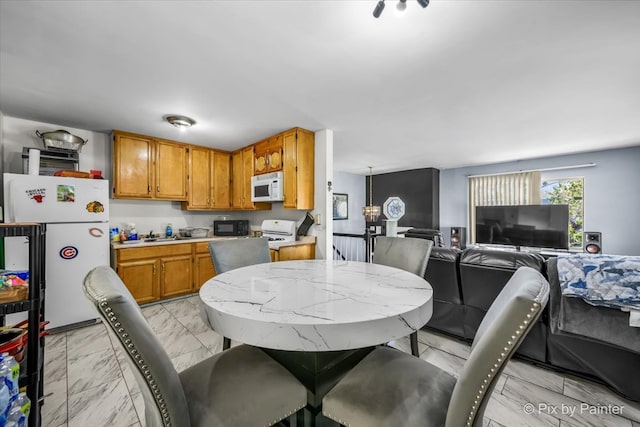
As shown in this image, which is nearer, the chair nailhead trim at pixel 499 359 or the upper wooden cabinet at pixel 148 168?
the chair nailhead trim at pixel 499 359

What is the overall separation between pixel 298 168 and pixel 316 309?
2428 millimetres

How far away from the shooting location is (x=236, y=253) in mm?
2117

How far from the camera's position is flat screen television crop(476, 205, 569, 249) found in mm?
4488

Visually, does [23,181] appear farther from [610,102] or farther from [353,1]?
[610,102]

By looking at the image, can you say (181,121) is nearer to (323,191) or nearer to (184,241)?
(184,241)

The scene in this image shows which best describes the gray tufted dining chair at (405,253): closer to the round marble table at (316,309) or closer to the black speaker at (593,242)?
the round marble table at (316,309)

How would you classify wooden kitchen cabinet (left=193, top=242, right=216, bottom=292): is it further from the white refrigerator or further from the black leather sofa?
the black leather sofa

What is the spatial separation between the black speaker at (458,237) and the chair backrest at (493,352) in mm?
5276

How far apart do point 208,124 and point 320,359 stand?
2895 mm

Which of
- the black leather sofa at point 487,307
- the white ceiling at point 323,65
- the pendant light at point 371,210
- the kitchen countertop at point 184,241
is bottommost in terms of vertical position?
the black leather sofa at point 487,307

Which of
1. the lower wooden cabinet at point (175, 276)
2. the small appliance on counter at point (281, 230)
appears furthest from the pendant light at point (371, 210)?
the lower wooden cabinet at point (175, 276)

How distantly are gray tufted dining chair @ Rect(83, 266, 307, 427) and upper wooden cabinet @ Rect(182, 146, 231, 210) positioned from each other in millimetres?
3239

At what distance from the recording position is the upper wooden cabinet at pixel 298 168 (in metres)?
3.22

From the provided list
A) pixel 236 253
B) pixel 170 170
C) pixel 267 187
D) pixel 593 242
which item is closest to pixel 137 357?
pixel 236 253
